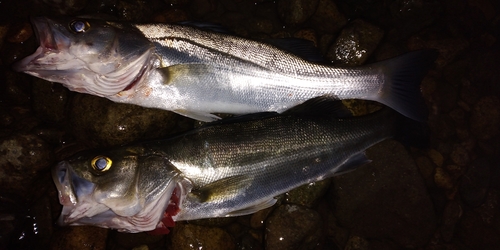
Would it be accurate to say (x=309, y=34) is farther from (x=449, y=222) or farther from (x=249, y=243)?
(x=449, y=222)

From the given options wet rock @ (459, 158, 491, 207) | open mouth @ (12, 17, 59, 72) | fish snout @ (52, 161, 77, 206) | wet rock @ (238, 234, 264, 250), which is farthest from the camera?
wet rock @ (459, 158, 491, 207)

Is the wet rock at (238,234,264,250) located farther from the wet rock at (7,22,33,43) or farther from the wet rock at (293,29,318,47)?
the wet rock at (7,22,33,43)

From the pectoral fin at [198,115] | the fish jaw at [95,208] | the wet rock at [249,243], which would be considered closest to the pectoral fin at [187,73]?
the pectoral fin at [198,115]

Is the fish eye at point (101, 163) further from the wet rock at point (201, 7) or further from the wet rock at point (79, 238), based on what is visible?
the wet rock at point (201, 7)

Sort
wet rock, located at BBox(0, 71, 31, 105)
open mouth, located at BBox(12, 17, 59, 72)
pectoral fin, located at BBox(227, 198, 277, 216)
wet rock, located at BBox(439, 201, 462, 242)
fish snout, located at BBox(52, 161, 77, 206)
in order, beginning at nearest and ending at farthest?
fish snout, located at BBox(52, 161, 77, 206)
open mouth, located at BBox(12, 17, 59, 72)
pectoral fin, located at BBox(227, 198, 277, 216)
wet rock, located at BBox(0, 71, 31, 105)
wet rock, located at BBox(439, 201, 462, 242)

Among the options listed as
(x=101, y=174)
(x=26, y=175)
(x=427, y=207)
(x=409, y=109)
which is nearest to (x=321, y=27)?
(x=409, y=109)

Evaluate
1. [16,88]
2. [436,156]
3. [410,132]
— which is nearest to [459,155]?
[436,156]

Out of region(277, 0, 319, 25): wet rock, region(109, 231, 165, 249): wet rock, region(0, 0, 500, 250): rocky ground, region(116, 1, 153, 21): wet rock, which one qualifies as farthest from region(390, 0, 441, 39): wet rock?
region(109, 231, 165, 249): wet rock

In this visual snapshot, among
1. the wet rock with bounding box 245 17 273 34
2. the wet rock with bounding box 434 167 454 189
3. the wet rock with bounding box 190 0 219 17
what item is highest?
the wet rock with bounding box 190 0 219 17
